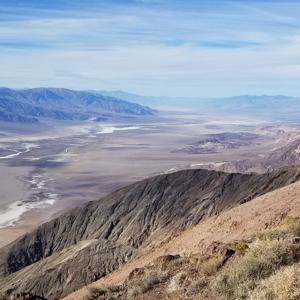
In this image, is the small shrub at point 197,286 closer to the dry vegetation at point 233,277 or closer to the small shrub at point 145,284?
the dry vegetation at point 233,277

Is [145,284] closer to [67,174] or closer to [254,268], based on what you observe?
[254,268]

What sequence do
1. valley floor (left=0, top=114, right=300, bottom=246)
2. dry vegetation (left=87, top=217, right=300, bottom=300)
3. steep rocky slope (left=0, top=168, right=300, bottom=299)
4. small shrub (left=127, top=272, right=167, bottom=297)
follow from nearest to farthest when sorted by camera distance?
dry vegetation (left=87, top=217, right=300, bottom=300), small shrub (left=127, top=272, right=167, bottom=297), steep rocky slope (left=0, top=168, right=300, bottom=299), valley floor (left=0, top=114, right=300, bottom=246)

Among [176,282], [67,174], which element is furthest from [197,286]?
[67,174]

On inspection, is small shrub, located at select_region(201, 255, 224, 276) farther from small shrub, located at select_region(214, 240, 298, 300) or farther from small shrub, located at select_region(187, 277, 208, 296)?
small shrub, located at select_region(214, 240, 298, 300)

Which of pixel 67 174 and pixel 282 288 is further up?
pixel 282 288

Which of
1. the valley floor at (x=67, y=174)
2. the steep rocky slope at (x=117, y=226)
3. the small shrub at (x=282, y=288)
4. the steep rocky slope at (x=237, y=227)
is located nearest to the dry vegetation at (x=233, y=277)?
the small shrub at (x=282, y=288)

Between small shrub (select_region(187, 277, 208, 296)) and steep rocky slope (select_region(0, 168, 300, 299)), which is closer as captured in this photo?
small shrub (select_region(187, 277, 208, 296))

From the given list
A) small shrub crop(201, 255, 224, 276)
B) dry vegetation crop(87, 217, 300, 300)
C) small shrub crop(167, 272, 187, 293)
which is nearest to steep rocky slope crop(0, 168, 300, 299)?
dry vegetation crop(87, 217, 300, 300)
